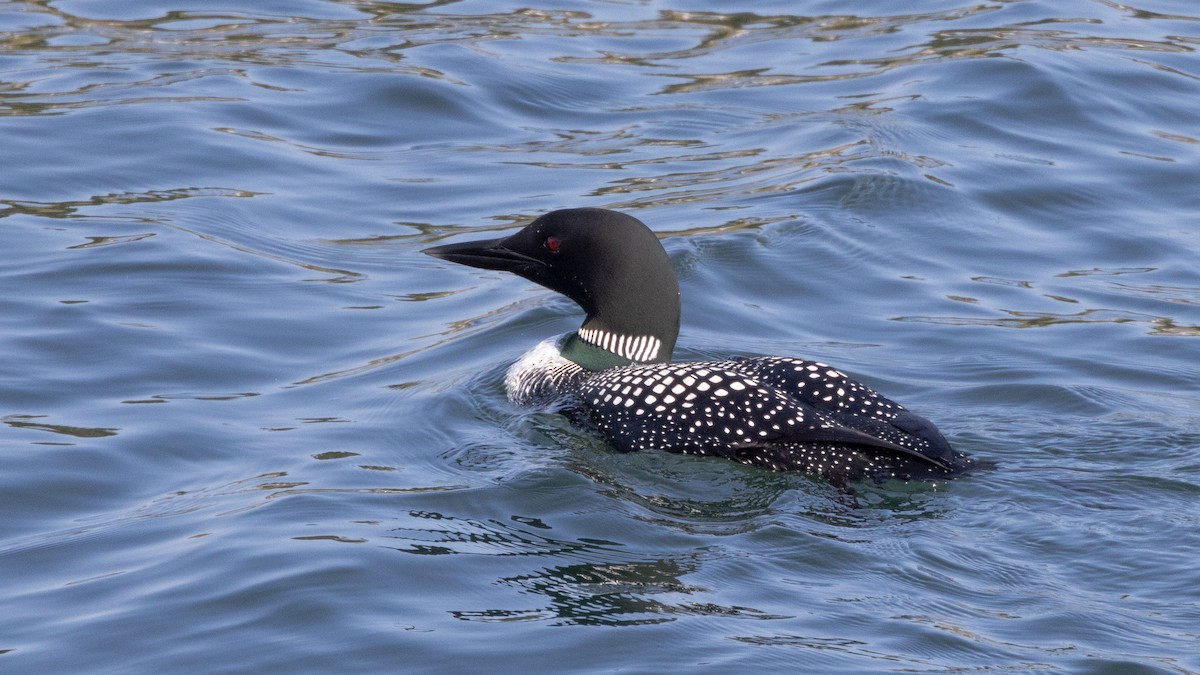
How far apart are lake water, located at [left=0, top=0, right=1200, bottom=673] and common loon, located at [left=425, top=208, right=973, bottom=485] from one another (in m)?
0.10

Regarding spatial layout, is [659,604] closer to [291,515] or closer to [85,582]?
[291,515]

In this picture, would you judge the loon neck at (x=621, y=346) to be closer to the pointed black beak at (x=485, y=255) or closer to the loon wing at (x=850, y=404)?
the pointed black beak at (x=485, y=255)

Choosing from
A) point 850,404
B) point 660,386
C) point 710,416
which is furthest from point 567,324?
point 850,404

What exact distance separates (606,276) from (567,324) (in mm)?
1016

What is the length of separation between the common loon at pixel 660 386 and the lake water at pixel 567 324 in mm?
99

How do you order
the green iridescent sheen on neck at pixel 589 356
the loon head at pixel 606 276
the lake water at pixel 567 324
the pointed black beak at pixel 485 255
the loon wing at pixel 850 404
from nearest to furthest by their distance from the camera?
the lake water at pixel 567 324
the loon wing at pixel 850 404
the loon head at pixel 606 276
the green iridescent sheen on neck at pixel 589 356
the pointed black beak at pixel 485 255

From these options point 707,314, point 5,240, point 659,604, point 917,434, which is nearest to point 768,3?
point 707,314

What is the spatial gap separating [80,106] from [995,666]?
6.53 meters

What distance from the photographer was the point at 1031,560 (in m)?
4.45

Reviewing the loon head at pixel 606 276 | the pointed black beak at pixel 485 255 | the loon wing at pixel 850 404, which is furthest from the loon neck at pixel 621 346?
the loon wing at pixel 850 404

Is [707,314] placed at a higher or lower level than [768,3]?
lower

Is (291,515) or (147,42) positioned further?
(147,42)

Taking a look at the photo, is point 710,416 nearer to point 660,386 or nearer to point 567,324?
point 660,386

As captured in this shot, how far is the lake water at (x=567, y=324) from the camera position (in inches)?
165
